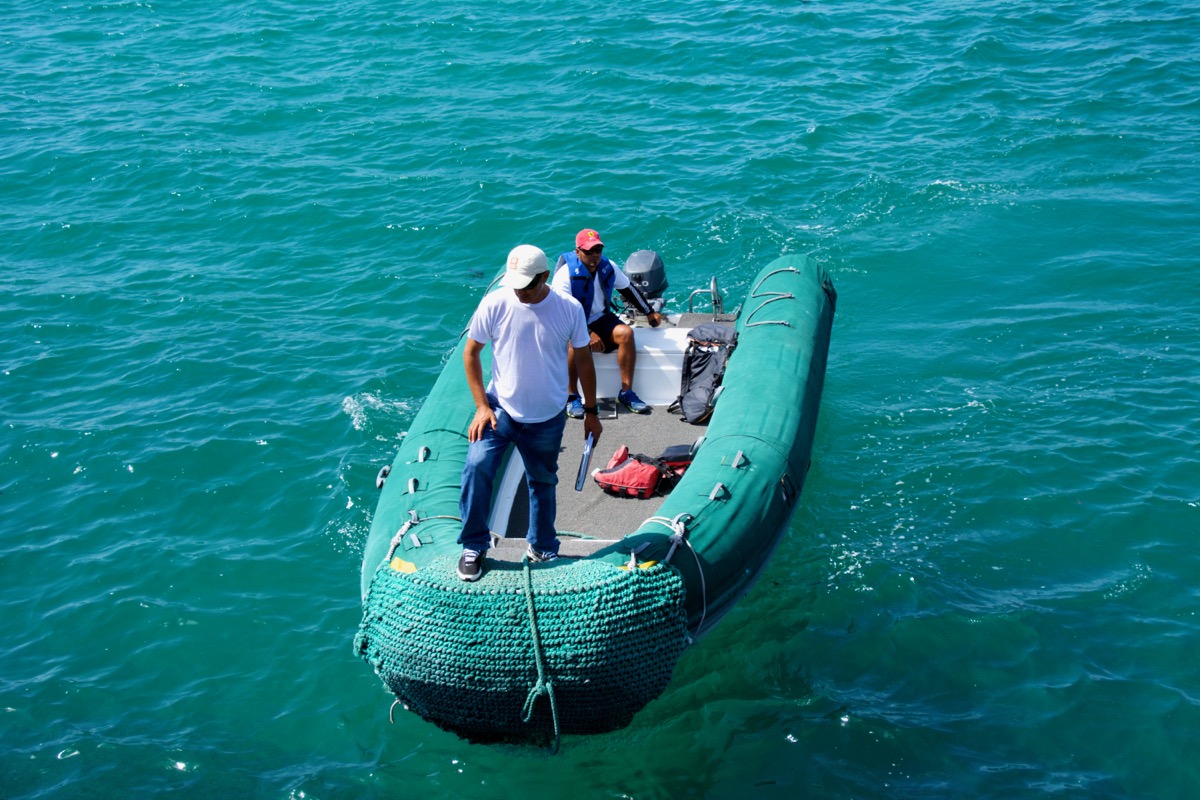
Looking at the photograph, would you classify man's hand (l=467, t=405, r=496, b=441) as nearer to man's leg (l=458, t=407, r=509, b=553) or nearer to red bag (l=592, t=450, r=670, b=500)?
man's leg (l=458, t=407, r=509, b=553)

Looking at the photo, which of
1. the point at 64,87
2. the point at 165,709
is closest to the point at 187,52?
the point at 64,87

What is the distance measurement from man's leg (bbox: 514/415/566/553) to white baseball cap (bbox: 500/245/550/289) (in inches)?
31.5

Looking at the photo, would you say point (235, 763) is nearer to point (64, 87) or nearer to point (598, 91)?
point (598, 91)

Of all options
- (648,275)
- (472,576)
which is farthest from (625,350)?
(472,576)

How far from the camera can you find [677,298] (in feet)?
38.3

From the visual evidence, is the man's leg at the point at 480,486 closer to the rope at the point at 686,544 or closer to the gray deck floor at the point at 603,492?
the gray deck floor at the point at 603,492

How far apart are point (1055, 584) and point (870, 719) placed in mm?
1947

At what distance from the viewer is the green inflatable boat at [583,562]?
5758mm

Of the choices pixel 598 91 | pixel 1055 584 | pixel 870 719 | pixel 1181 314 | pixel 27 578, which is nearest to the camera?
pixel 870 719

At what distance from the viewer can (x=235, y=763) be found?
6.89 metres

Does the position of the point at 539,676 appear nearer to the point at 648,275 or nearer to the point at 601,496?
the point at 601,496

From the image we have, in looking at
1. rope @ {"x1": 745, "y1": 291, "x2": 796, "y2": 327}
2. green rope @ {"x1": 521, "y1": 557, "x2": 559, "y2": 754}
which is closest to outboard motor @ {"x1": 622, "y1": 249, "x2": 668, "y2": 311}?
rope @ {"x1": 745, "y1": 291, "x2": 796, "y2": 327}

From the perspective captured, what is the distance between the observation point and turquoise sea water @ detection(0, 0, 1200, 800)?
6.95 m

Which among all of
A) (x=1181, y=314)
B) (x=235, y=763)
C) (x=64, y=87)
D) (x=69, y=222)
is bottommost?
(x=235, y=763)
